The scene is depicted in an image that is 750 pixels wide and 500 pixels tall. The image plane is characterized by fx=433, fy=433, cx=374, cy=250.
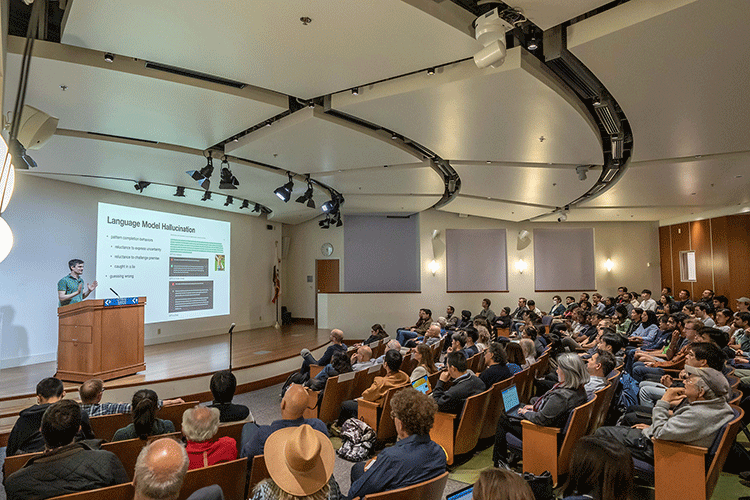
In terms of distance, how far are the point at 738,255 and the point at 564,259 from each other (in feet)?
13.9

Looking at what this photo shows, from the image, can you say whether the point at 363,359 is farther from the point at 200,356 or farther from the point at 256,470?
the point at 200,356

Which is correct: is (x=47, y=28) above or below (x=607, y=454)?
above

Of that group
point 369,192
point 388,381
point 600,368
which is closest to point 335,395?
point 388,381

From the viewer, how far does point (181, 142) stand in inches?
229

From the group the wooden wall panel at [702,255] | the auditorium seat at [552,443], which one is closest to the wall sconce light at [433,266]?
the wooden wall panel at [702,255]

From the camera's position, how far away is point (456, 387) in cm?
377

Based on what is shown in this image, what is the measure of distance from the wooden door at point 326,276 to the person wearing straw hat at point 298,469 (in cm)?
1150

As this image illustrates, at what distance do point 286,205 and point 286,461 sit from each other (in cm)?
947

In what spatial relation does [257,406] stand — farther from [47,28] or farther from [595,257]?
[595,257]

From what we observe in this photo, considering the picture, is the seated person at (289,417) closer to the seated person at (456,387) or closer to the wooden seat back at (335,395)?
the seated person at (456,387)

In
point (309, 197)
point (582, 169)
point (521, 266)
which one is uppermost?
point (582, 169)

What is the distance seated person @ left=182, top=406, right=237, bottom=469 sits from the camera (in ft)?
7.90

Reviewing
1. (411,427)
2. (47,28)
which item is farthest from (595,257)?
(47,28)

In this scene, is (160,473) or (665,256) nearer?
(160,473)
